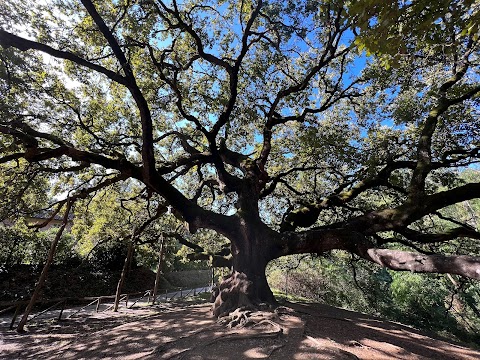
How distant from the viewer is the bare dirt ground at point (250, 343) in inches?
141

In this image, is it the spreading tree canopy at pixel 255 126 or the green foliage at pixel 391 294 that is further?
the green foliage at pixel 391 294

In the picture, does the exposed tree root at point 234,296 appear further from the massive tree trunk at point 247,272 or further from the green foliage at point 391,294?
the green foliage at point 391,294

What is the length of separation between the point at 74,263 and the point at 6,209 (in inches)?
341

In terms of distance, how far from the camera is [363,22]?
→ 265 cm

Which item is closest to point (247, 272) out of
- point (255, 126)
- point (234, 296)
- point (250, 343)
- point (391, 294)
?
point (234, 296)

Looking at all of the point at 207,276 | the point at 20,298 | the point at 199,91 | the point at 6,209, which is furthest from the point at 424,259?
the point at 207,276

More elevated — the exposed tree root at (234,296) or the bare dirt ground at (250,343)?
the exposed tree root at (234,296)

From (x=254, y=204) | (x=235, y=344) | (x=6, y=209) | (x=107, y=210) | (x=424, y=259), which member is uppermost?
(x=107, y=210)

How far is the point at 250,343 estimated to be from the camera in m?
3.82

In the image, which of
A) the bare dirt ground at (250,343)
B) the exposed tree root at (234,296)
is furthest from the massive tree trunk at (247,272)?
the bare dirt ground at (250,343)

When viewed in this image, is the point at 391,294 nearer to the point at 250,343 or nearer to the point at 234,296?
the point at 234,296

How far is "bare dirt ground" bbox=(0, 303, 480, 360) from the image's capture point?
11.7 feet

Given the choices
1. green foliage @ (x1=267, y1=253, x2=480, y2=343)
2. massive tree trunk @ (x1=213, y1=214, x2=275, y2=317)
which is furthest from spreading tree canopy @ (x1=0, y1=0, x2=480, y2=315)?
green foliage @ (x1=267, y1=253, x2=480, y2=343)

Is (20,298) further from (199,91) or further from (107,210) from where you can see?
(199,91)
